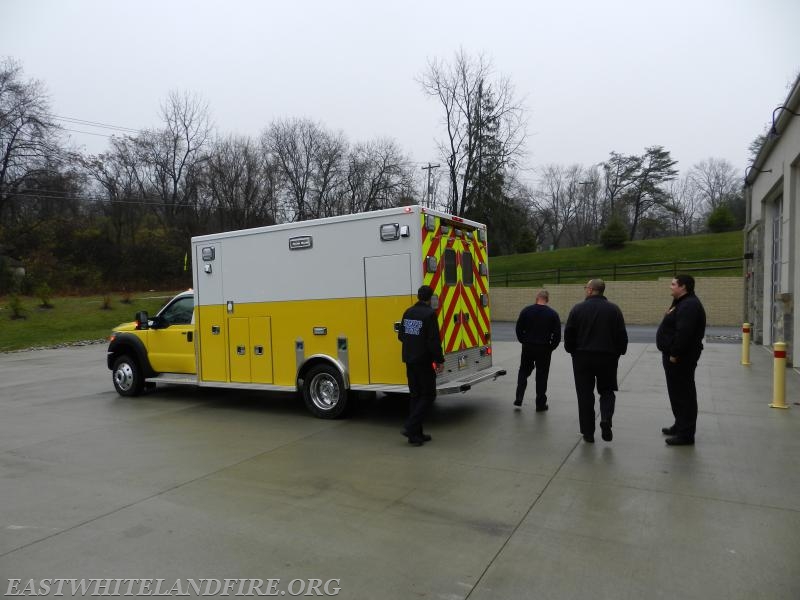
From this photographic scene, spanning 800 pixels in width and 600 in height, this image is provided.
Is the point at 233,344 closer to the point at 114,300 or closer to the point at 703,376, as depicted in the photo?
the point at 703,376

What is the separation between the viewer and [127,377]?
33.5ft

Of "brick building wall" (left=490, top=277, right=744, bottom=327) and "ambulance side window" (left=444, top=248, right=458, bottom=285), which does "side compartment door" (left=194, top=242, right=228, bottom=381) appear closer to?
"ambulance side window" (left=444, top=248, right=458, bottom=285)

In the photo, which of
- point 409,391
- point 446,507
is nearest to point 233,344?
point 409,391

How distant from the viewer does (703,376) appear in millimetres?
10922

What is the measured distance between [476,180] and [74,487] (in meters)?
36.7

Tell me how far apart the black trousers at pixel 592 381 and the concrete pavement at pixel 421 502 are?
363 mm

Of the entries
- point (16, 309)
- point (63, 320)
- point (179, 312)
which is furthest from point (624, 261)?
point (16, 309)

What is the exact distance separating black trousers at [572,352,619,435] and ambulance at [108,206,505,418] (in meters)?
1.45

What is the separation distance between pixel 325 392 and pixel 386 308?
1670 mm

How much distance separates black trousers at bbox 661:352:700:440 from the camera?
6.04 metres

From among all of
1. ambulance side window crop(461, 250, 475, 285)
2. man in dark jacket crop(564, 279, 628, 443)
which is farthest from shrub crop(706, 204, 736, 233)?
man in dark jacket crop(564, 279, 628, 443)

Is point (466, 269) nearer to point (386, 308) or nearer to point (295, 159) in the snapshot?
point (386, 308)

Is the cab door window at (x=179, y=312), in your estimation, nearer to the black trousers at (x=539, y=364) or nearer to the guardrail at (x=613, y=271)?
the black trousers at (x=539, y=364)

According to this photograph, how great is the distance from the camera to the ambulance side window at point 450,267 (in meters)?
7.45
